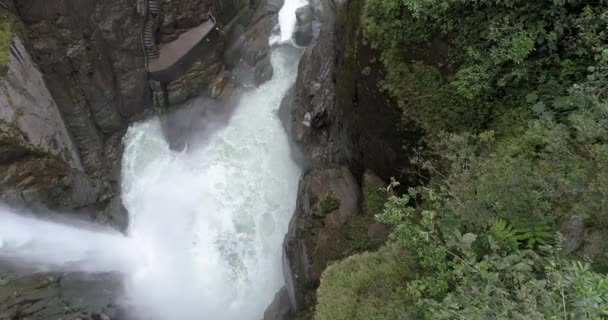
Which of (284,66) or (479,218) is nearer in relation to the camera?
(479,218)

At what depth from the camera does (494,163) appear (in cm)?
514

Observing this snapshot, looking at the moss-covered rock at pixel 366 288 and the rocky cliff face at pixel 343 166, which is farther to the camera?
the rocky cliff face at pixel 343 166

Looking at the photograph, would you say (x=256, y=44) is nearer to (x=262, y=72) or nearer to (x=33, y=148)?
(x=262, y=72)

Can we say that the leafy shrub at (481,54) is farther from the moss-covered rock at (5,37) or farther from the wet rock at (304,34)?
the moss-covered rock at (5,37)

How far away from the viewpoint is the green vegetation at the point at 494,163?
381cm

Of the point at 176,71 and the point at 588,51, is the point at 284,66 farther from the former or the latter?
the point at 588,51

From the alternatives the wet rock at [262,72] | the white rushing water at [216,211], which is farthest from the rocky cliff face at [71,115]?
the wet rock at [262,72]

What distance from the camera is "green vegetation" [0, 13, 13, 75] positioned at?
11.5m

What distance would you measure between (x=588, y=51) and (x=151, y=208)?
47.0ft

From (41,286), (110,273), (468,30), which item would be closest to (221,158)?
(110,273)

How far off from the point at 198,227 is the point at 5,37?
8755 millimetres

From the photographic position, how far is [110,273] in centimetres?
1301

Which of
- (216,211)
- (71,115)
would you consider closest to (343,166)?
(216,211)

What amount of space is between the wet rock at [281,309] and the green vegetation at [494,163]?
3.07 metres
